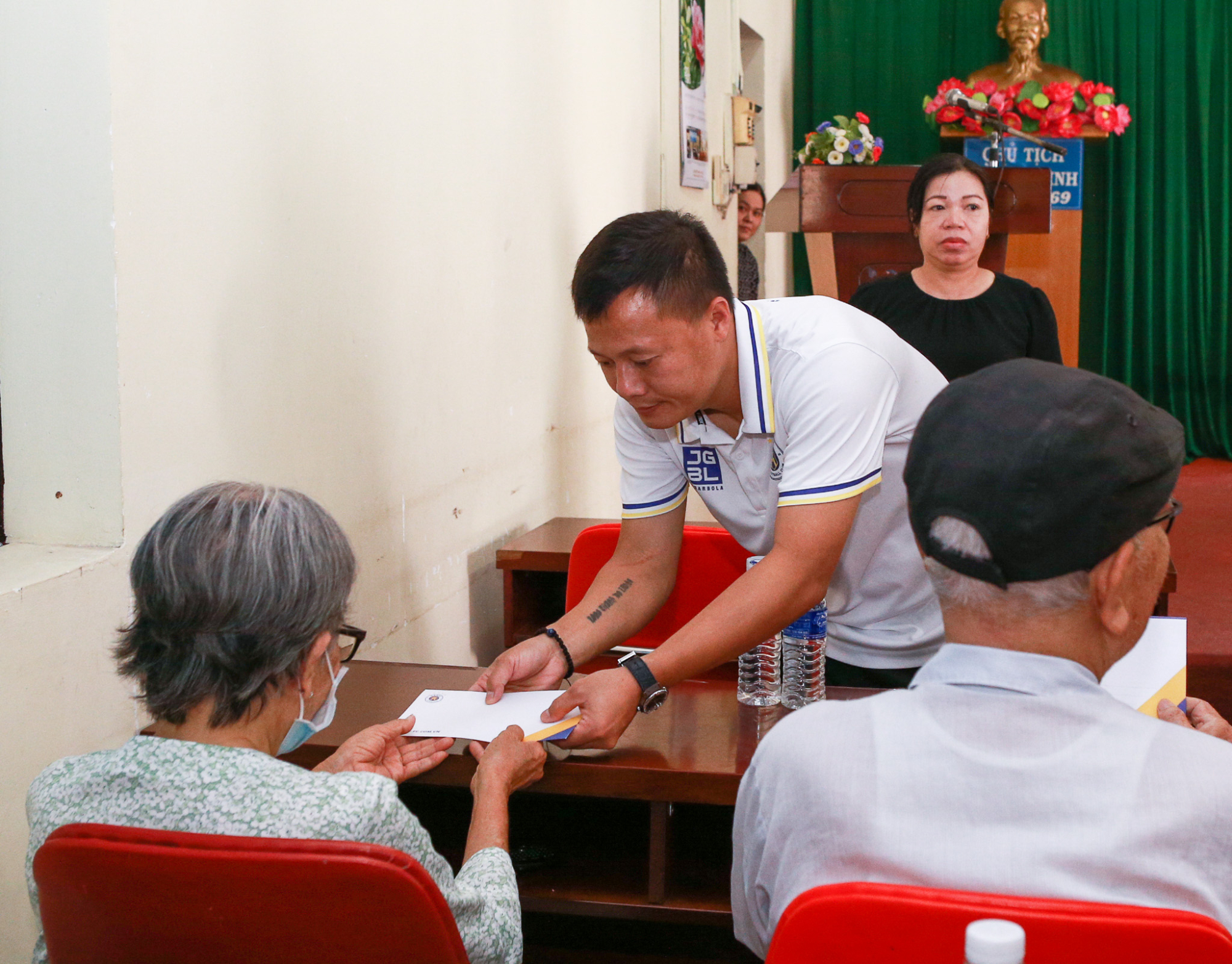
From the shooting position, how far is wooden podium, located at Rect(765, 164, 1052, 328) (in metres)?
4.19

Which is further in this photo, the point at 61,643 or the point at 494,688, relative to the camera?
the point at 494,688

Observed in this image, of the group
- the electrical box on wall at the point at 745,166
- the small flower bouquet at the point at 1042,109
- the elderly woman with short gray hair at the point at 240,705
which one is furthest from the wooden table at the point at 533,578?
the small flower bouquet at the point at 1042,109

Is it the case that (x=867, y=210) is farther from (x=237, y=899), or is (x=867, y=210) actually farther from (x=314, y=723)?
(x=237, y=899)

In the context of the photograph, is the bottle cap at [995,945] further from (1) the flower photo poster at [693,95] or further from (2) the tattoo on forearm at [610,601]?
(1) the flower photo poster at [693,95]

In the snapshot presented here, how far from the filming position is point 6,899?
4.68 feet

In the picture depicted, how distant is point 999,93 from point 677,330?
16.6 ft

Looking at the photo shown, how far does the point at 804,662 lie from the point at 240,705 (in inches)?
31.8

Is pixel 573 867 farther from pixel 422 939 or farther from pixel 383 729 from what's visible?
pixel 422 939

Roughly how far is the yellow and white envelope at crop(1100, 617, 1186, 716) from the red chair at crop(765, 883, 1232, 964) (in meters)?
0.55

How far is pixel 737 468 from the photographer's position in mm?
Result: 1758

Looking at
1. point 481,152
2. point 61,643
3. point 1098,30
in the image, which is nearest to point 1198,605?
point 481,152

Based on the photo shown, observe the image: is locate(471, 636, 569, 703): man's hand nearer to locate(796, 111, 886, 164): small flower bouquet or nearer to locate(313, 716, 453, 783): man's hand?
locate(313, 716, 453, 783): man's hand

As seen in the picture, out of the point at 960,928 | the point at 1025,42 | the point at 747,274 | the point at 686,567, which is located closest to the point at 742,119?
the point at 747,274

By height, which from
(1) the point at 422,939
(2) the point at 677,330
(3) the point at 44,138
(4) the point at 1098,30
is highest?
(4) the point at 1098,30
